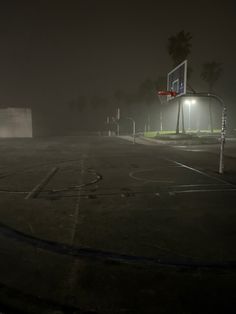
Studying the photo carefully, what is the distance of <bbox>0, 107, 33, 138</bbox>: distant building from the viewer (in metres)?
57.6

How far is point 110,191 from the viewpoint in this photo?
36.0 ft

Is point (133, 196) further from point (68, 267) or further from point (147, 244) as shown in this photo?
point (68, 267)

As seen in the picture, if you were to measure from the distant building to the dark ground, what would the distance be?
49277 mm

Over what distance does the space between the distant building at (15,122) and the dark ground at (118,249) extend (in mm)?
49277

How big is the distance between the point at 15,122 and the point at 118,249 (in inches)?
2250

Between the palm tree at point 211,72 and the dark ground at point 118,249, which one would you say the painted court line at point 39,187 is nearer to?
the dark ground at point 118,249

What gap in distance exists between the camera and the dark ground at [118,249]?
4.09 metres

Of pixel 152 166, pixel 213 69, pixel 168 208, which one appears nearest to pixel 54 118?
pixel 213 69

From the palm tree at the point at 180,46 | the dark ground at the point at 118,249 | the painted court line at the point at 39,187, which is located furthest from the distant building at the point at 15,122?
the dark ground at the point at 118,249

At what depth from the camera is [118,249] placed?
5.78 meters

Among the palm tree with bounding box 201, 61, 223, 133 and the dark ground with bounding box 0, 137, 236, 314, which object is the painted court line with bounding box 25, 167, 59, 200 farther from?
the palm tree with bounding box 201, 61, 223, 133

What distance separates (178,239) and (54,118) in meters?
116

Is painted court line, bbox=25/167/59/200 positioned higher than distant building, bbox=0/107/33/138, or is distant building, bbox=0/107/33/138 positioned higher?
distant building, bbox=0/107/33/138

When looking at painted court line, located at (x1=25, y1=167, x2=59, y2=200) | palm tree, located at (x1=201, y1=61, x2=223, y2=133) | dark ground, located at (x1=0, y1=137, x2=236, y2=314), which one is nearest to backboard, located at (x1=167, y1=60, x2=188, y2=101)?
painted court line, located at (x1=25, y1=167, x2=59, y2=200)
